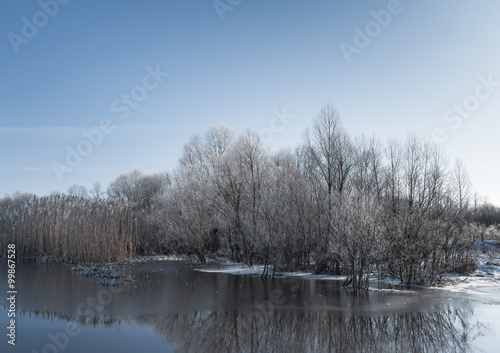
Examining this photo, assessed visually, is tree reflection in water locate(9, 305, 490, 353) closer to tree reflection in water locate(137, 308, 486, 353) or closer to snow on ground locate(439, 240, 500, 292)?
tree reflection in water locate(137, 308, 486, 353)

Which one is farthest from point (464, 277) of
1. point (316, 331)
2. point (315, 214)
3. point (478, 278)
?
point (316, 331)

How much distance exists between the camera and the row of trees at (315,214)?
17.9 metres

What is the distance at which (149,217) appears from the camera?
37344mm

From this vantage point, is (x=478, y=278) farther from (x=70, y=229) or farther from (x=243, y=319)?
(x=70, y=229)

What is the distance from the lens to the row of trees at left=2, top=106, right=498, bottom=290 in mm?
17875

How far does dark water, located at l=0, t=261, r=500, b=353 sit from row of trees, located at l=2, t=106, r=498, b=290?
2.56 metres

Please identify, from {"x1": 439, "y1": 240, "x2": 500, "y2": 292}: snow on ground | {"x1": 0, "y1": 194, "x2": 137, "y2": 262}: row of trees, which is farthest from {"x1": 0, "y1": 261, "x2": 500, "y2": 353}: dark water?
{"x1": 0, "y1": 194, "x2": 137, "y2": 262}: row of trees

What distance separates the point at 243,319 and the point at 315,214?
46.0 ft

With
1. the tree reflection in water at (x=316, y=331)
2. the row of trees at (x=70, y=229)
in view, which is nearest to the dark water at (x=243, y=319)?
the tree reflection in water at (x=316, y=331)

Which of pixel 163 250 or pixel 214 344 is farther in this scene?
pixel 163 250

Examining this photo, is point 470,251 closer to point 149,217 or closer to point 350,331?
point 350,331

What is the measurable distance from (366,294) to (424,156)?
1771 centimetres

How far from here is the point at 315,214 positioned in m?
23.6

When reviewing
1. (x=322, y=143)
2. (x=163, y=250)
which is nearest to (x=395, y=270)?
(x=322, y=143)
